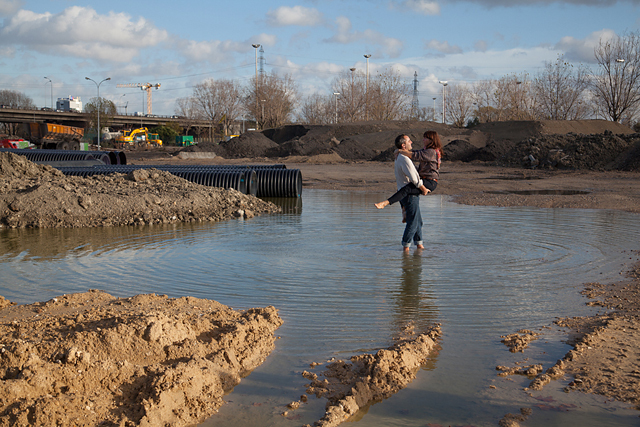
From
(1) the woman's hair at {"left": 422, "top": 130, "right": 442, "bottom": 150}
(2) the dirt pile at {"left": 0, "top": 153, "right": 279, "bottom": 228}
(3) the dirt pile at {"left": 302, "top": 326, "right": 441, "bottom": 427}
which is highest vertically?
(1) the woman's hair at {"left": 422, "top": 130, "right": 442, "bottom": 150}

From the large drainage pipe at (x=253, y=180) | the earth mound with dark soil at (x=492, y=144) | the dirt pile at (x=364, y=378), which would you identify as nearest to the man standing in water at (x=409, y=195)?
the dirt pile at (x=364, y=378)

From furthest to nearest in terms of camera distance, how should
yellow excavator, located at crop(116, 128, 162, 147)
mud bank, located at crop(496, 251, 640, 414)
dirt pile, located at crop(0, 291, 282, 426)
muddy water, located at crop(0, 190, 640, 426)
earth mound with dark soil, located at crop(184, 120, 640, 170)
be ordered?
yellow excavator, located at crop(116, 128, 162, 147) → earth mound with dark soil, located at crop(184, 120, 640, 170) → mud bank, located at crop(496, 251, 640, 414) → muddy water, located at crop(0, 190, 640, 426) → dirt pile, located at crop(0, 291, 282, 426)

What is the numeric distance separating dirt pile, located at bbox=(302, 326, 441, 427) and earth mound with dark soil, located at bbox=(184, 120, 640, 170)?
32.6 meters

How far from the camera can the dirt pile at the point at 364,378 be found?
342cm

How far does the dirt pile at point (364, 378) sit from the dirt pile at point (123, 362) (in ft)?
2.15

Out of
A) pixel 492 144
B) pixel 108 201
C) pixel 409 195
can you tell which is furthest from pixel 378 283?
pixel 492 144

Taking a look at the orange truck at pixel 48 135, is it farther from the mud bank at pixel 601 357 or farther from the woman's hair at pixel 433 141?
the mud bank at pixel 601 357

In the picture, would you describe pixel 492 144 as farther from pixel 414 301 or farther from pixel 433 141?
pixel 414 301

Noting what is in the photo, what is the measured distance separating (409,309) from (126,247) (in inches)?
219

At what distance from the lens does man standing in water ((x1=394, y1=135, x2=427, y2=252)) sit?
27.3 ft

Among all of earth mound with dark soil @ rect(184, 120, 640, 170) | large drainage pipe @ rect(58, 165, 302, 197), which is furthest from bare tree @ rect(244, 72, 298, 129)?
large drainage pipe @ rect(58, 165, 302, 197)

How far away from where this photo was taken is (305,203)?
16125 mm

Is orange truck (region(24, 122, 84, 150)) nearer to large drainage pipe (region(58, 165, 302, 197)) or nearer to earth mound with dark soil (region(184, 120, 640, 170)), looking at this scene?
earth mound with dark soil (region(184, 120, 640, 170))

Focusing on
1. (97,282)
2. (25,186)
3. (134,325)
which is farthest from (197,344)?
(25,186)
